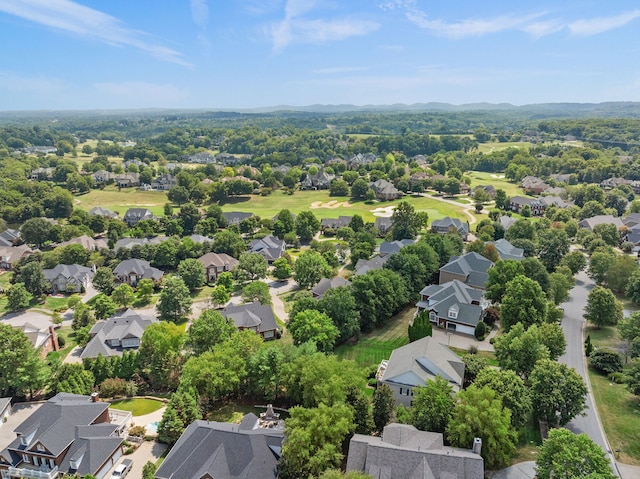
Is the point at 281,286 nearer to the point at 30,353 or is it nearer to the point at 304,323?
the point at 304,323

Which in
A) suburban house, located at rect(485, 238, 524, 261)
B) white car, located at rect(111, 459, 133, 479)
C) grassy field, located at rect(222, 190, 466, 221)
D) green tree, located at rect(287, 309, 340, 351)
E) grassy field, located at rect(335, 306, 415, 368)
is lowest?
grassy field, located at rect(222, 190, 466, 221)

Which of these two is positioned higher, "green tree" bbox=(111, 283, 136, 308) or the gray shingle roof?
the gray shingle roof

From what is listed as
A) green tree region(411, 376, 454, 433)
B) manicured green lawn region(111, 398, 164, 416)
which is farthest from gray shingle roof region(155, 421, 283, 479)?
green tree region(411, 376, 454, 433)

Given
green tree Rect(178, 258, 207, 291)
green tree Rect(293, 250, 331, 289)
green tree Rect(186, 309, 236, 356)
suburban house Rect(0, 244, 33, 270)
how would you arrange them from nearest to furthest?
green tree Rect(186, 309, 236, 356)
green tree Rect(293, 250, 331, 289)
green tree Rect(178, 258, 207, 291)
suburban house Rect(0, 244, 33, 270)

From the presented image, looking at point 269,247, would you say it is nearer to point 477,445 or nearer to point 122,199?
point 477,445

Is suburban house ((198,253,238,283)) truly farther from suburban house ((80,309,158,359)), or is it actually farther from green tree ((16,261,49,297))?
green tree ((16,261,49,297))

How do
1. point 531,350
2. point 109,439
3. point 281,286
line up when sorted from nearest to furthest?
point 109,439 → point 531,350 → point 281,286

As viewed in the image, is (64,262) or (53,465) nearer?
(53,465)

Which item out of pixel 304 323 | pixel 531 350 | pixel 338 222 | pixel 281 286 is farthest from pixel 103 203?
pixel 531 350
